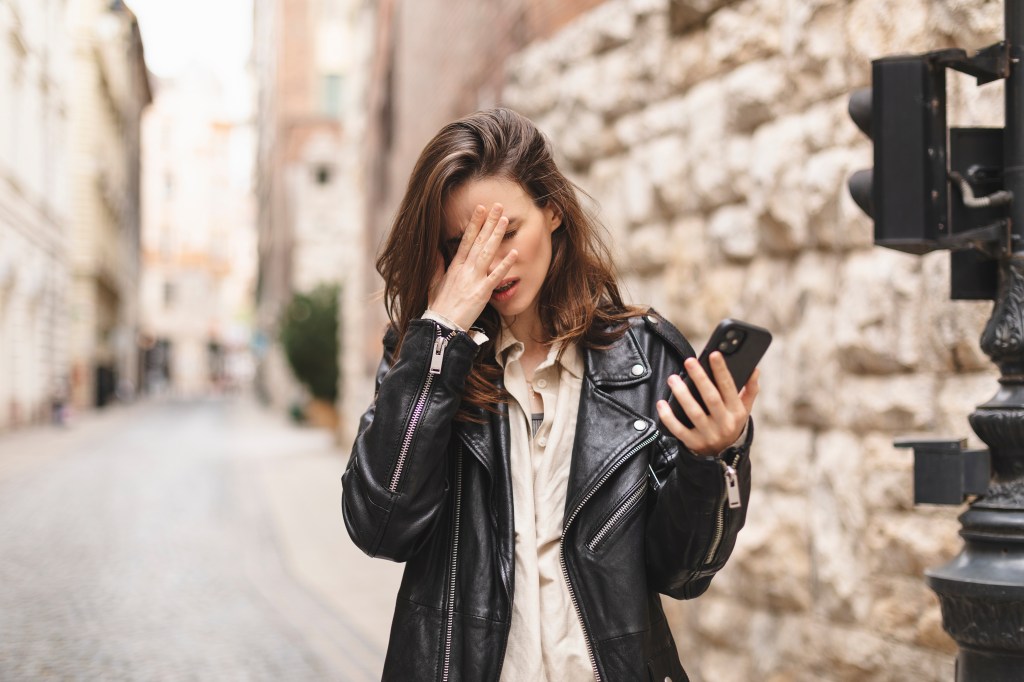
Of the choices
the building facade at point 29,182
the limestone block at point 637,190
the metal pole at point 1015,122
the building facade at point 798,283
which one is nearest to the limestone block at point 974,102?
the building facade at point 798,283

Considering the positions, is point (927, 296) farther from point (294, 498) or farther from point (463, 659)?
point (294, 498)

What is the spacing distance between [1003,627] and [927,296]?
2045 mm

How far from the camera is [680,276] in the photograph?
6031mm

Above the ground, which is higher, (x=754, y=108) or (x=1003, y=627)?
(x=754, y=108)

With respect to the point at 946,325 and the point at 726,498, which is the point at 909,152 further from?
the point at 946,325

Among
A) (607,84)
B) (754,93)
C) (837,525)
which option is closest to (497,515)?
(837,525)

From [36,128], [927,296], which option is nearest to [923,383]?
[927,296]

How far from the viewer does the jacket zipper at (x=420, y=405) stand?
7.00 feet

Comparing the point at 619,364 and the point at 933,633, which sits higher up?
the point at 619,364

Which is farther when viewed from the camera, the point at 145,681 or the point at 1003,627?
the point at 145,681

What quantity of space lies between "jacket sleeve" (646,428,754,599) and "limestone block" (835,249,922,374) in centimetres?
251

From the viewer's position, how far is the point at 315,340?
2784 cm

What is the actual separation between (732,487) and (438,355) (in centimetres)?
56

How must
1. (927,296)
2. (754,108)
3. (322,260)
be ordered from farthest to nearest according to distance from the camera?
(322,260) → (754,108) → (927,296)
